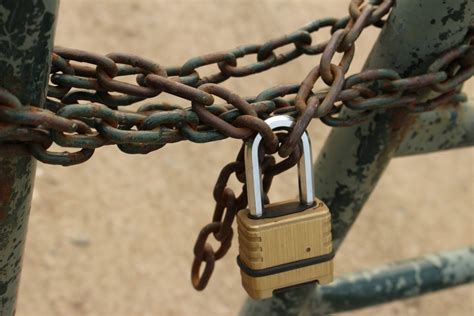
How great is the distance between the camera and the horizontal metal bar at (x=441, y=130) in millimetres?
947

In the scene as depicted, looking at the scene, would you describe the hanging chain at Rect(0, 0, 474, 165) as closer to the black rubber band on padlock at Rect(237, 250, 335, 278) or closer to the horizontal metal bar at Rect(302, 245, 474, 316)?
the black rubber band on padlock at Rect(237, 250, 335, 278)

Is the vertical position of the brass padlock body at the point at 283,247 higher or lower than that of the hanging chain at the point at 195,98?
lower

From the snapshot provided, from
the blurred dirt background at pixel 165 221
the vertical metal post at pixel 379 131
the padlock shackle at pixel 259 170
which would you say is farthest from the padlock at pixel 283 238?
the blurred dirt background at pixel 165 221

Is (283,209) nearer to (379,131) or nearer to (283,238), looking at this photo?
(283,238)

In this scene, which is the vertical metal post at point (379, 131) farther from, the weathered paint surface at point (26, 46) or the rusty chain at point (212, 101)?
the weathered paint surface at point (26, 46)

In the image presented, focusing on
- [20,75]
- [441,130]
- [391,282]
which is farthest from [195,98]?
[391,282]

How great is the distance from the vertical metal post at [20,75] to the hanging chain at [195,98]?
15mm

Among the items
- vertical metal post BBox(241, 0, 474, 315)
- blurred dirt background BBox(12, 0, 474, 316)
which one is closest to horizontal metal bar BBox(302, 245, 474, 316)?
vertical metal post BBox(241, 0, 474, 315)

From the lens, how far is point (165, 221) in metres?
2.25

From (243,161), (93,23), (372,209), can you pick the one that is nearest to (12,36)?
(243,161)

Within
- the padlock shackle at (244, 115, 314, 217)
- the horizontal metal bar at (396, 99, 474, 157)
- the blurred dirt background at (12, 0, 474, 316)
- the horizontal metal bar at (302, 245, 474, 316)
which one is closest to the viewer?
the padlock shackle at (244, 115, 314, 217)

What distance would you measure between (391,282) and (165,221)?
1242 millimetres

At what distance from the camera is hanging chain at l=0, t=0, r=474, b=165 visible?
63cm

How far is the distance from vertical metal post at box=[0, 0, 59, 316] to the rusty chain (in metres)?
0.01
